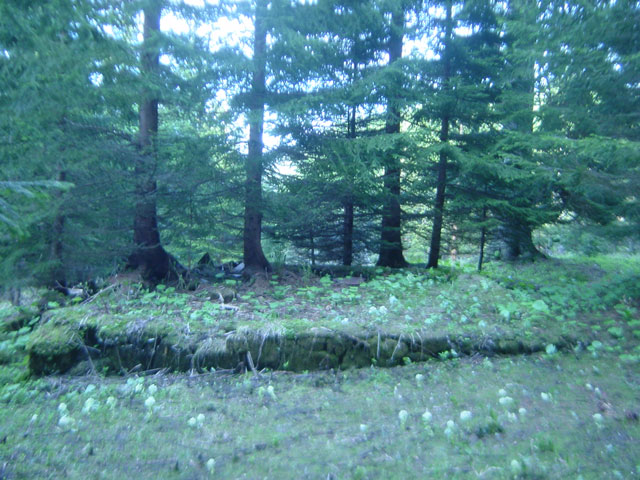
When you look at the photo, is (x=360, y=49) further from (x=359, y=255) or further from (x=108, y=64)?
(x=108, y=64)

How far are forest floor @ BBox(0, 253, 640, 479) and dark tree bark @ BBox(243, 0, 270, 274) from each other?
7.85 ft

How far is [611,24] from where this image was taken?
250 inches

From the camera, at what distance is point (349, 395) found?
462 centimetres

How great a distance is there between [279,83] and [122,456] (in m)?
7.92

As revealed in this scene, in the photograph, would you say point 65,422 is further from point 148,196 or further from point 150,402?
point 148,196

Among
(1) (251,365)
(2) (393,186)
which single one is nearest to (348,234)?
(2) (393,186)

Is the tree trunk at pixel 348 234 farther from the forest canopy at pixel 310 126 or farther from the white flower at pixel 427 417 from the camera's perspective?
the white flower at pixel 427 417

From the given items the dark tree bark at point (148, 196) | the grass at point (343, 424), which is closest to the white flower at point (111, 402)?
the grass at point (343, 424)

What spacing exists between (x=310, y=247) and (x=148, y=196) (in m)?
5.32

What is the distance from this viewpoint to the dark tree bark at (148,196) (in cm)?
869

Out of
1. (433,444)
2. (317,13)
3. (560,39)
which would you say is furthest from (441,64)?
(433,444)

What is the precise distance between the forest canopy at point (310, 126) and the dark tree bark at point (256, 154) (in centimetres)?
4

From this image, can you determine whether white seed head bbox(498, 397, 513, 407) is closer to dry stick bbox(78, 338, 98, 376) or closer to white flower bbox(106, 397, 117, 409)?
white flower bbox(106, 397, 117, 409)

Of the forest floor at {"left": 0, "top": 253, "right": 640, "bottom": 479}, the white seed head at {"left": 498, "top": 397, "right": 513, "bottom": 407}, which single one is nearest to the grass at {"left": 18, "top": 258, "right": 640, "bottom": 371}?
the forest floor at {"left": 0, "top": 253, "right": 640, "bottom": 479}
